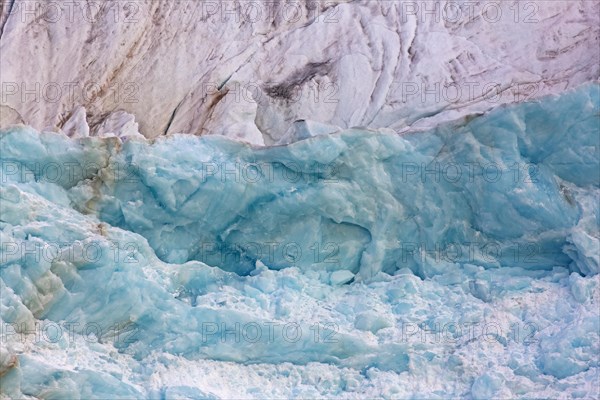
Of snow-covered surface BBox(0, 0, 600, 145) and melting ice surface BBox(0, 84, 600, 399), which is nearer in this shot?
melting ice surface BBox(0, 84, 600, 399)

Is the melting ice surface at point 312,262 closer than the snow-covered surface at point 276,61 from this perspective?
Yes

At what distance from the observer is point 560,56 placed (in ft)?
25.0

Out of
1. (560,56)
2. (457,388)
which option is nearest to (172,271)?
(457,388)

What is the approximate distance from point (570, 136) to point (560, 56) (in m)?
1.27

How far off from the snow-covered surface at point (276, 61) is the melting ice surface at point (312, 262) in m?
0.91

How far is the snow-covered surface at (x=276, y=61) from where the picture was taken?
750cm

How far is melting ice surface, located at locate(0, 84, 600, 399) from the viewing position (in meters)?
5.80

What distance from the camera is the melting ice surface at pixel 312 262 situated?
5805 mm

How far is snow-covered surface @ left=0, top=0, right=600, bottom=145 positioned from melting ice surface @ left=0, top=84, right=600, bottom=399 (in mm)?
911

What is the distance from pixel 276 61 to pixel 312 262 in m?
1.90

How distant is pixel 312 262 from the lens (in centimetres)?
653

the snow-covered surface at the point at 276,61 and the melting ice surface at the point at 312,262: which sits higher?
the snow-covered surface at the point at 276,61

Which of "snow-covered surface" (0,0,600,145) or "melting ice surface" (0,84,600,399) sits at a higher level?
"snow-covered surface" (0,0,600,145)

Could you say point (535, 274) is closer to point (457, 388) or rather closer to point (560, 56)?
point (457, 388)
